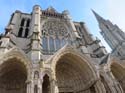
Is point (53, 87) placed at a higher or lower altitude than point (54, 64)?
lower

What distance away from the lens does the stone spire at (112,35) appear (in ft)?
58.5

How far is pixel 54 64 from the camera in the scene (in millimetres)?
11352

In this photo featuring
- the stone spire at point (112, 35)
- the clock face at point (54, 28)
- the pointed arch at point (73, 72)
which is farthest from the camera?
the stone spire at point (112, 35)

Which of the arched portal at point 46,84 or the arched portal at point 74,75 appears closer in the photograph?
the arched portal at point 46,84

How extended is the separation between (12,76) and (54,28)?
6.92 m

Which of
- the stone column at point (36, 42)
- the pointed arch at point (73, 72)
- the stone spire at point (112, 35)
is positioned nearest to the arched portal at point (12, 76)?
the stone column at point (36, 42)

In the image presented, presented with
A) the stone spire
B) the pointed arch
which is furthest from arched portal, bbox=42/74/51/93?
the stone spire

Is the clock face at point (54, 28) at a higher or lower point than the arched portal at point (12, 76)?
higher

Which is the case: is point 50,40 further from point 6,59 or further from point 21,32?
point 6,59

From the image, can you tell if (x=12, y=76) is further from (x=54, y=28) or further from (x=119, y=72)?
(x=119, y=72)

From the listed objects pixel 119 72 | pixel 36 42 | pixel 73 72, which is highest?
pixel 36 42

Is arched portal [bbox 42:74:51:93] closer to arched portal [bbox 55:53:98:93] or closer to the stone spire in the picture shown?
arched portal [bbox 55:53:98:93]

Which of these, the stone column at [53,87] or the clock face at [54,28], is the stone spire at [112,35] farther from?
the stone column at [53,87]

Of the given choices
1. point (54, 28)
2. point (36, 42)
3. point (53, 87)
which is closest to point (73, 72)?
point (36, 42)
